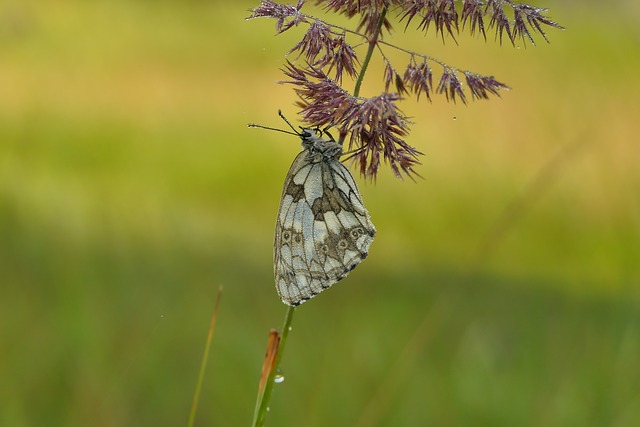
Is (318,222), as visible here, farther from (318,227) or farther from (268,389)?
(268,389)

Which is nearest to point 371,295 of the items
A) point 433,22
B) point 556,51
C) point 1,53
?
point 433,22

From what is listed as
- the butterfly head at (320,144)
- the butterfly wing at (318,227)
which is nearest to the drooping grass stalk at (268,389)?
the butterfly wing at (318,227)

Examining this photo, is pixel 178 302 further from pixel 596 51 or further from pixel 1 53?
pixel 596 51

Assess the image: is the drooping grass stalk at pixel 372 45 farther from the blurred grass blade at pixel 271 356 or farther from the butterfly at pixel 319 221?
the blurred grass blade at pixel 271 356

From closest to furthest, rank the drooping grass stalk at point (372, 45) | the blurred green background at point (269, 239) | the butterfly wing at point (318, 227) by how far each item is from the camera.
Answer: the drooping grass stalk at point (372, 45) < the butterfly wing at point (318, 227) < the blurred green background at point (269, 239)

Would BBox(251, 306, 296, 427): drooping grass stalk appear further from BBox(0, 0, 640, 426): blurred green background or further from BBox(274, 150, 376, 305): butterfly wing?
BBox(0, 0, 640, 426): blurred green background

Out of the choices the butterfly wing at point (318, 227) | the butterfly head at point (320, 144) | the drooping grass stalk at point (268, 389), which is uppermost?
the butterfly head at point (320, 144)

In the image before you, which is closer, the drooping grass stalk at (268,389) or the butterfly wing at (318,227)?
the drooping grass stalk at (268,389)

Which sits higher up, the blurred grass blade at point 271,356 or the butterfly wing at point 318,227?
the butterfly wing at point 318,227
